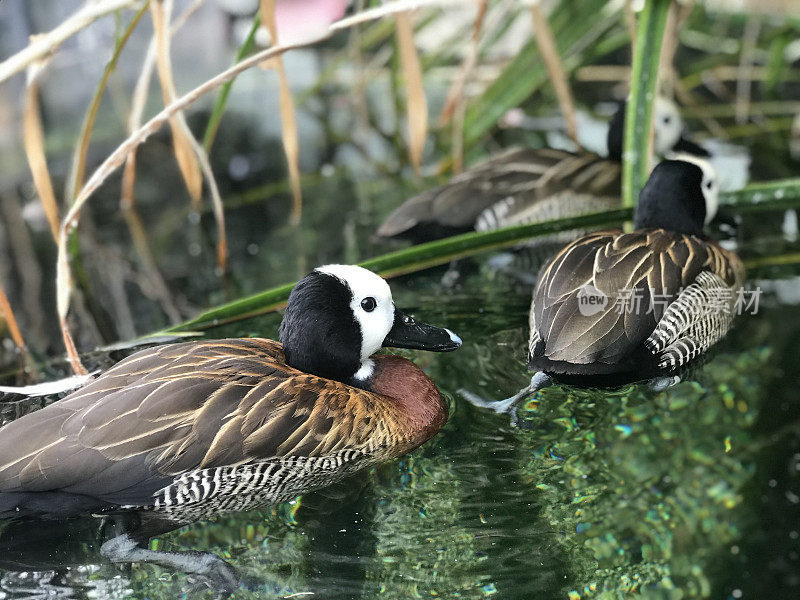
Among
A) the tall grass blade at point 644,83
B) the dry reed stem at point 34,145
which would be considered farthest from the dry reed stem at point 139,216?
the tall grass blade at point 644,83

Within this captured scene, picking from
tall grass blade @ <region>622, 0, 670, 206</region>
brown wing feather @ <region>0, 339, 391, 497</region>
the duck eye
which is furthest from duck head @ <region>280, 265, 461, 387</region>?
tall grass blade @ <region>622, 0, 670, 206</region>

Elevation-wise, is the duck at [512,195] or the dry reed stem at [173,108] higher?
the dry reed stem at [173,108]

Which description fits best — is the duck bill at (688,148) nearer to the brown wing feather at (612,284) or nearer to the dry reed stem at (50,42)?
the brown wing feather at (612,284)

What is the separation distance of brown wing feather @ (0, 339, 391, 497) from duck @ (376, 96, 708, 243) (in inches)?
67.3

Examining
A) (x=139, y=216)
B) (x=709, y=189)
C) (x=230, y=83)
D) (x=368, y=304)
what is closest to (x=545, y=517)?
(x=368, y=304)

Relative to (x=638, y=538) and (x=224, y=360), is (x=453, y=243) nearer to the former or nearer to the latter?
(x=224, y=360)

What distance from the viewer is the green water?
2.49 metres

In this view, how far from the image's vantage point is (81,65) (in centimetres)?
764

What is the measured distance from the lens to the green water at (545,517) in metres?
2.49

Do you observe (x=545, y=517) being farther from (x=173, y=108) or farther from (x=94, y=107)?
(x=94, y=107)

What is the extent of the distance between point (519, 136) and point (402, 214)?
239 centimetres

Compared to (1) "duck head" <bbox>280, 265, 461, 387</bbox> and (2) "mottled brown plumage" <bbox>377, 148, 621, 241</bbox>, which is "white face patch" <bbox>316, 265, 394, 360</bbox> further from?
(2) "mottled brown plumage" <bbox>377, 148, 621, 241</bbox>

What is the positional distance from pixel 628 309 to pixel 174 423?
1.59 m

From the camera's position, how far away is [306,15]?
5555mm
